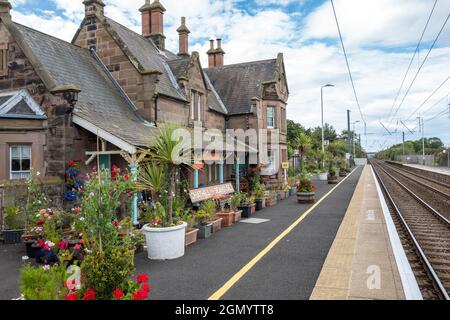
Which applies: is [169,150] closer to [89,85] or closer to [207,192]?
[207,192]

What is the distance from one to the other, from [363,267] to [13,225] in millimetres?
8807

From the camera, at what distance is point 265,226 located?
36.7 ft

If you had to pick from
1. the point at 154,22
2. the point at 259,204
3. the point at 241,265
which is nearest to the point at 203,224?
the point at 241,265

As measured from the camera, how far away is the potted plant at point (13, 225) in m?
8.96

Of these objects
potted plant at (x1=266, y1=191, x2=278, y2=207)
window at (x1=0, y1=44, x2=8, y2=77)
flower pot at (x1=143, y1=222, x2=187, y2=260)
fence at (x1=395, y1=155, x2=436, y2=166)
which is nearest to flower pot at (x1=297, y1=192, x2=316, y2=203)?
potted plant at (x1=266, y1=191, x2=278, y2=207)

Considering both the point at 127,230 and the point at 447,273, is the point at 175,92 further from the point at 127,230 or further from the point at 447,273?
the point at 447,273

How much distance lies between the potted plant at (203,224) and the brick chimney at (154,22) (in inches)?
586

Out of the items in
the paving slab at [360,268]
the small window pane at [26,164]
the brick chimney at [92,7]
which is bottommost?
the paving slab at [360,268]

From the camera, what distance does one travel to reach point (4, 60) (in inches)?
483

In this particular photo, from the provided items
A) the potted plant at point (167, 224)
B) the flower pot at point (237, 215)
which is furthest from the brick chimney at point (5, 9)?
the flower pot at point (237, 215)

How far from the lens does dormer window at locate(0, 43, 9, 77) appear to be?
1216cm

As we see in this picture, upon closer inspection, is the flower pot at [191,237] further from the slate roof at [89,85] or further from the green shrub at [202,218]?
the slate roof at [89,85]

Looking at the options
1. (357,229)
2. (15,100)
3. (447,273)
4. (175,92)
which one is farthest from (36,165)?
(447,273)

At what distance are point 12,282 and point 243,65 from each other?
23789 mm
